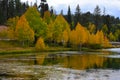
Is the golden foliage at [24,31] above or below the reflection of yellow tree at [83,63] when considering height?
above

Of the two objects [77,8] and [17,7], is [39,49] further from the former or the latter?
[77,8]

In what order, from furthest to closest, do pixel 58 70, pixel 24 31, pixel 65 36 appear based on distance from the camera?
1. pixel 65 36
2. pixel 24 31
3. pixel 58 70

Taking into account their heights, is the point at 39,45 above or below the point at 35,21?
below

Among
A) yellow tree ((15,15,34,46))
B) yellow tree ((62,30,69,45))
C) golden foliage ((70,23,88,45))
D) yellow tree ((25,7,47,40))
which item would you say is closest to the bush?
yellow tree ((15,15,34,46))

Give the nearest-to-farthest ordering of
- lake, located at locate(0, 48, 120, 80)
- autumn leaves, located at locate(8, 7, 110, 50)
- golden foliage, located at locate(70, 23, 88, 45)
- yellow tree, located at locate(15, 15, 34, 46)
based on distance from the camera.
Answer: lake, located at locate(0, 48, 120, 80) < yellow tree, located at locate(15, 15, 34, 46) < autumn leaves, located at locate(8, 7, 110, 50) < golden foliage, located at locate(70, 23, 88, 45)

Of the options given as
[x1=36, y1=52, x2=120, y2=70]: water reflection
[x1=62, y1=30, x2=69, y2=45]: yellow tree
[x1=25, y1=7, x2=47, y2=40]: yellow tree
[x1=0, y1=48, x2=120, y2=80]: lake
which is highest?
[x1=25, y1=7, x2=47, y2=40]: yellow tree

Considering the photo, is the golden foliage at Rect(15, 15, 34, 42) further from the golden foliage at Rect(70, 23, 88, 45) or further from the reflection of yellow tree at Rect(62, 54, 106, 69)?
the reflection of yellow tree at Rect(62, 54, 106, 69)

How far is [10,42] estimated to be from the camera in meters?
112

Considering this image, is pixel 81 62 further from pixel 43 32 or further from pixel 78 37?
pixel 78 37

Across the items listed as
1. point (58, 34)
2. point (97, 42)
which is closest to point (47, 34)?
point (58, 34)

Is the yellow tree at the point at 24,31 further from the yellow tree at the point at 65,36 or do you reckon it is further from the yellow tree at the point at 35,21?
the yellow tree at the point at 65,36

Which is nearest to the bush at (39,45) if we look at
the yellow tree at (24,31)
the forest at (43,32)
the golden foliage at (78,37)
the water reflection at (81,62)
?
the forest at (43,32)

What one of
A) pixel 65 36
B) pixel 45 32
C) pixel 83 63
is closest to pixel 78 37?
pixel 65 36

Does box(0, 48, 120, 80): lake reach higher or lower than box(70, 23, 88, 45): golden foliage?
lower
